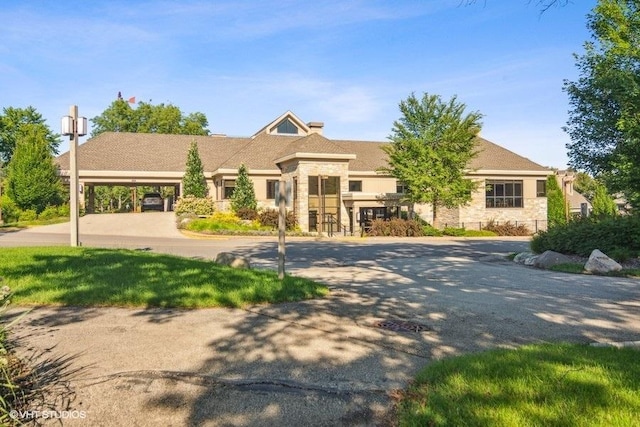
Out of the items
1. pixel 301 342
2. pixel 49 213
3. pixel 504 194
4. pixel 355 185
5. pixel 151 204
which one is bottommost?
pixel 301 342

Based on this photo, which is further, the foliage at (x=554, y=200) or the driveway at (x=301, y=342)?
the foliage at (x=554, y=200)

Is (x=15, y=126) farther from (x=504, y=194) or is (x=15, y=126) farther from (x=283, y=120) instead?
(x=504, y=194)

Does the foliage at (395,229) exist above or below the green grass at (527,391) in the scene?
above

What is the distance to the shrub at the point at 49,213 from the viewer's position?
106 feet

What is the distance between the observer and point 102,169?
36406mm

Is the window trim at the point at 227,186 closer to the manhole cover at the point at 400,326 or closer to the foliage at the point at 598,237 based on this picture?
the foliage at the point at 598,237

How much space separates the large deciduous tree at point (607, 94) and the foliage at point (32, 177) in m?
34.5

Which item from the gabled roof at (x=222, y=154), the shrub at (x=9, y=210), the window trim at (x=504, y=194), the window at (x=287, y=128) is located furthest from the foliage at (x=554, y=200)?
the shrub at (x=9, y=210)

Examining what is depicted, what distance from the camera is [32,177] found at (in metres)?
33.2

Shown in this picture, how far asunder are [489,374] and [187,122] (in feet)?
227

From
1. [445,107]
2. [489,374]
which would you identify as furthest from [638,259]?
[445,107]

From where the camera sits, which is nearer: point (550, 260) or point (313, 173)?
point (550, 260)

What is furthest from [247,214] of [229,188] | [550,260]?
[550,260]

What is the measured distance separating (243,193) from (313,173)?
5.15 meters
